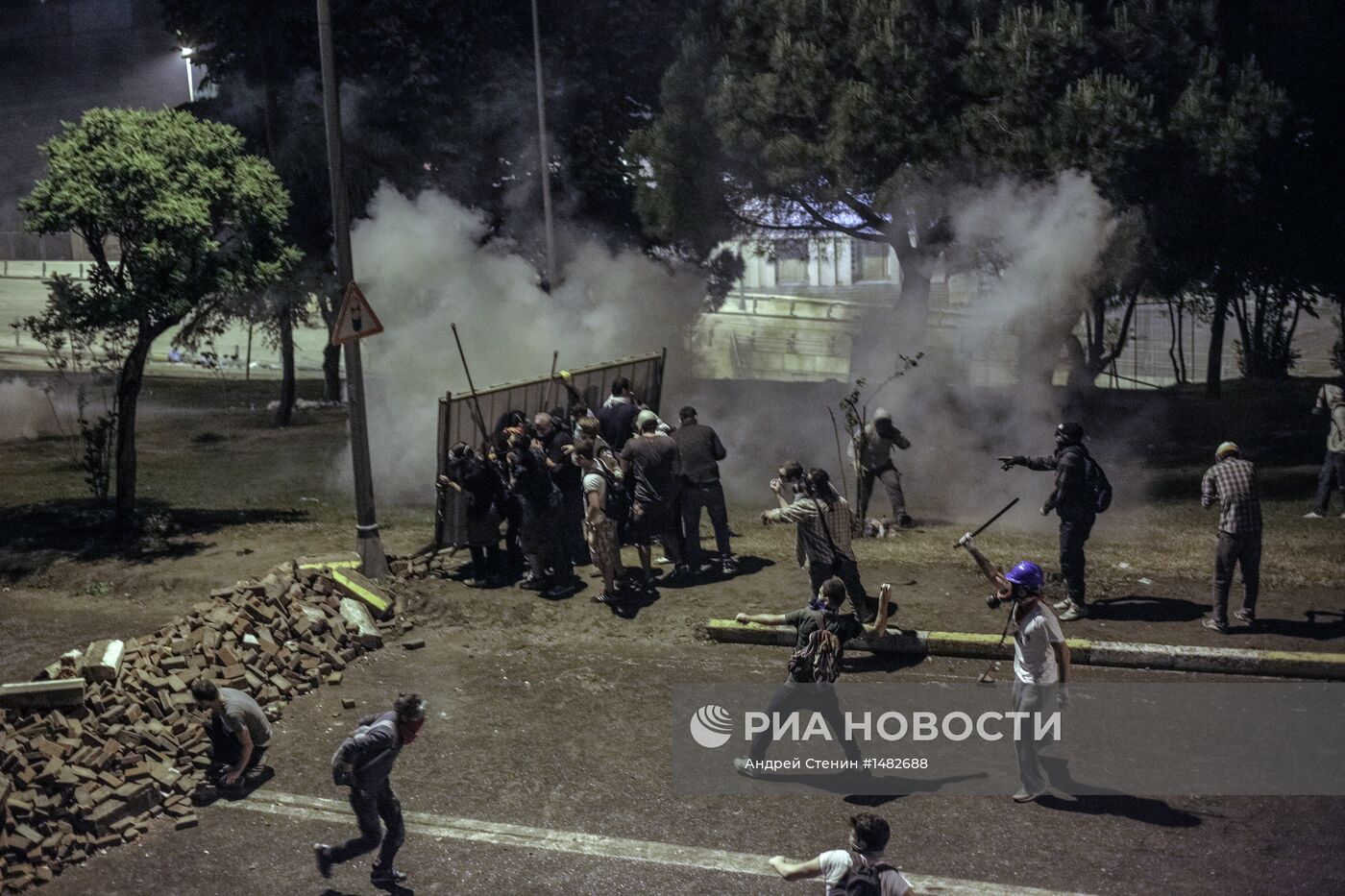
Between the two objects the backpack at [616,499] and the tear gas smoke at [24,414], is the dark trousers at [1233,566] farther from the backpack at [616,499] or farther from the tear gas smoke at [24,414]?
the tear gas smoke at [24,414]

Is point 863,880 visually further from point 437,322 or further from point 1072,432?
point 437,322

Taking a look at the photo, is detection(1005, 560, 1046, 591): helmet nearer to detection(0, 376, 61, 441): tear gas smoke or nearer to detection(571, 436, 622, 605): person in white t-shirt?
detection(571, 436, 622, 605): person in white t-shirt

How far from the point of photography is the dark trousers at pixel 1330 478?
521 inches

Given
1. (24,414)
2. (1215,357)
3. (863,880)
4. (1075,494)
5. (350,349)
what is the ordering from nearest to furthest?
(863,880)
(1075,494)
(350,349)
(24,414)
(1215,357)

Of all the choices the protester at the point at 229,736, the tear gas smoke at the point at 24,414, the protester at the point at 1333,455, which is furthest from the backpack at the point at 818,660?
the tear gas smoke at the point at 24,414

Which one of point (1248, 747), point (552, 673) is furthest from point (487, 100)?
point (1248, 747)

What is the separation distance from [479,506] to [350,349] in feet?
6.31

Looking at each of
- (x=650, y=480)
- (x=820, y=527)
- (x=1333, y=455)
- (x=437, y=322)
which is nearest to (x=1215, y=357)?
(x=1333, y=455)

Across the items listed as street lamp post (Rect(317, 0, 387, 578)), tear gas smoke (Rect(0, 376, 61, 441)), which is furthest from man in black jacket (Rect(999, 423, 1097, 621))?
tear gas smoke (Rect(0, 376, 61, 441))

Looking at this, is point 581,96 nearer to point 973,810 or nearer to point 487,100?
point 487,100

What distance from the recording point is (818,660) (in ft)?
23.4

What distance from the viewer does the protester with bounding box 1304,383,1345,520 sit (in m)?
13.1

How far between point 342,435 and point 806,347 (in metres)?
17.2

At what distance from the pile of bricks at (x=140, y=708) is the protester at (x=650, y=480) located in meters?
2.31
